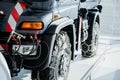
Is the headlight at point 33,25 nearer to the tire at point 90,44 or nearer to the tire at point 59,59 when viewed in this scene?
the tire at point 59,59

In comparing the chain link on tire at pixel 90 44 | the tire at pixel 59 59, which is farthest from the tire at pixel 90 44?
the tire at pixel 59 59

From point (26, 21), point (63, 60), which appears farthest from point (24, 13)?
point (63, 60)

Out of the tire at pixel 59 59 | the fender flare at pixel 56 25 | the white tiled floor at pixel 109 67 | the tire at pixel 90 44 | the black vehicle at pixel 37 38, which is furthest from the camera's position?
the tire at pixel 90 44

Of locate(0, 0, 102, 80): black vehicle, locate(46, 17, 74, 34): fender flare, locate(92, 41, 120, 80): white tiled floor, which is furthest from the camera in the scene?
locate(92, 41, 120, 80): white tiled floor

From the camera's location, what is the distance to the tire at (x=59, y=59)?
3814 mm

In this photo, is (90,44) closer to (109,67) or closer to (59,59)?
(109,67)

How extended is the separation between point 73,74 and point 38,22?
1.82m

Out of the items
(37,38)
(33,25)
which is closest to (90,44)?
(37,38)

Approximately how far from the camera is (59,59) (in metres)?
3.97

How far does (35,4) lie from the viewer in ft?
12.3

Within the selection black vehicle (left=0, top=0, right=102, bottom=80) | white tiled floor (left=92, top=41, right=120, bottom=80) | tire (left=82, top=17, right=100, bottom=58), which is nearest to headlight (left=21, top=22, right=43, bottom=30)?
black vehicle (left=0, top=0, right=102, bottom=80)

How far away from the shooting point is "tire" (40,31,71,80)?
12.5 feet

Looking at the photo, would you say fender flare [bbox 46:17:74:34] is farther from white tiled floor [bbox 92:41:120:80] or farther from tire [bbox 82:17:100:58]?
tire [bbox 82:17:100:58]

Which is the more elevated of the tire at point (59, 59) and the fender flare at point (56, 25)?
the fender flare at point (56, 25)
